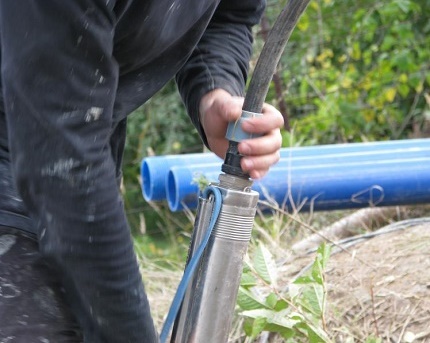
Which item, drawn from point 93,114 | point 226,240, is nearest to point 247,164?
point 226,240

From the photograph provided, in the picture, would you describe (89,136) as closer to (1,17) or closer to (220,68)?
(1,17)

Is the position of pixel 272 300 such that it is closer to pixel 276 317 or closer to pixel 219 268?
pixel 276 317

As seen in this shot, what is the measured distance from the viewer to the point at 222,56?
2.04m

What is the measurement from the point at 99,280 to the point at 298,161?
7.41 ft

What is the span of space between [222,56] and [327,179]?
1586 millimetres

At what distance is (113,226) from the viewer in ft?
4.70

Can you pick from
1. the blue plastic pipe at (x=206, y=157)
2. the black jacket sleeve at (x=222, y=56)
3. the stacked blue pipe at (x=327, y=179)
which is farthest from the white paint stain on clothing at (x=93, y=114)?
the blue plastic pipe at (x=206, y=157)

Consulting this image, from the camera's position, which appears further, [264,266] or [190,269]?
[264,266]

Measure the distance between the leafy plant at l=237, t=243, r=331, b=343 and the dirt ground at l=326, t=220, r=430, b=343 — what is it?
0.12m

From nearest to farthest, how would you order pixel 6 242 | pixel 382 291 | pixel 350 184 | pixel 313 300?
pixel 6 242 → pixel 313 300 → pixel 382 291 → pixel 350 184

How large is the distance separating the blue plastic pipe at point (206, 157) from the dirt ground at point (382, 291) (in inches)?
30.4

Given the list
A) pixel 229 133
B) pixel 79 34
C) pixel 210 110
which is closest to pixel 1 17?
pixel 79 34

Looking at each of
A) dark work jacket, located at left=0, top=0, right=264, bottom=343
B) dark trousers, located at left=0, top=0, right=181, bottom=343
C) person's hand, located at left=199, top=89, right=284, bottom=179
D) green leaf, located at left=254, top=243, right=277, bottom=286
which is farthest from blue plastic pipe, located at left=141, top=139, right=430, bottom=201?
dark trousers, located at left=0, top=0, right=181, bottom=343

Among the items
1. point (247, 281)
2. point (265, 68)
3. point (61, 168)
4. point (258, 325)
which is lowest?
point (258, 325)
